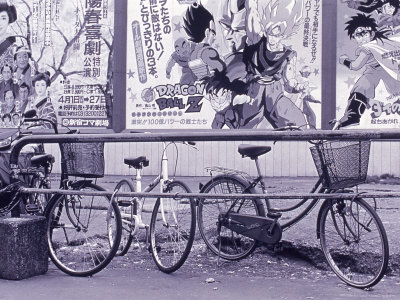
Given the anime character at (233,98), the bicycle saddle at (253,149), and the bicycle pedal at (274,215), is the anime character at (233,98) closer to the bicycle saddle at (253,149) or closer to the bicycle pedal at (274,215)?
the bicycle saddle at (253,149)

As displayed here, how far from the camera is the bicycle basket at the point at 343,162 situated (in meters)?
4.59

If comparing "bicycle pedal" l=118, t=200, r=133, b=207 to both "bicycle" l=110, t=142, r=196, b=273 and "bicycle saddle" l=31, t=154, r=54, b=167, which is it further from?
"bicycle saddle" l=31, t=154, r=54, b=167

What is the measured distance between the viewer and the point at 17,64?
12.1 metres

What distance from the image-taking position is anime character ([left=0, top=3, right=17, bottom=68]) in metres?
12.2

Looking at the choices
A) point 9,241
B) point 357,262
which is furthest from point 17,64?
point 357,262

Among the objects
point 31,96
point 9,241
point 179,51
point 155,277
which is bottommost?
point 155,277

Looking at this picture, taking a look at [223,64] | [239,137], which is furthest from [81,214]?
[223,64]

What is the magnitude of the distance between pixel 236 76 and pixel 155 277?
6822mm

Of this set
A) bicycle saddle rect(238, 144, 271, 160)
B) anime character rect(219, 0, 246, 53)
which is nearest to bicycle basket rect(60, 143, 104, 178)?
bicycle saddle rect(238, 144, 271, 160)

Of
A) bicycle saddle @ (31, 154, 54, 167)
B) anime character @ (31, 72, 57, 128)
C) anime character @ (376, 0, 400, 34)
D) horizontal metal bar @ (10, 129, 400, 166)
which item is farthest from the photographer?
anime character @ (31, 72, 57, 128)

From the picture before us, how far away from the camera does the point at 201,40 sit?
11.4m

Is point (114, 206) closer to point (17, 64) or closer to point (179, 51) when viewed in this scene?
point (179, 51)

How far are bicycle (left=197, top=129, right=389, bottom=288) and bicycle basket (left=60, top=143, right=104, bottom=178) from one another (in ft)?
3.13

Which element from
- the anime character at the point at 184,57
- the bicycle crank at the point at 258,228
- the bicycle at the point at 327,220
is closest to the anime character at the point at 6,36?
the anime character at the point at 184,57
